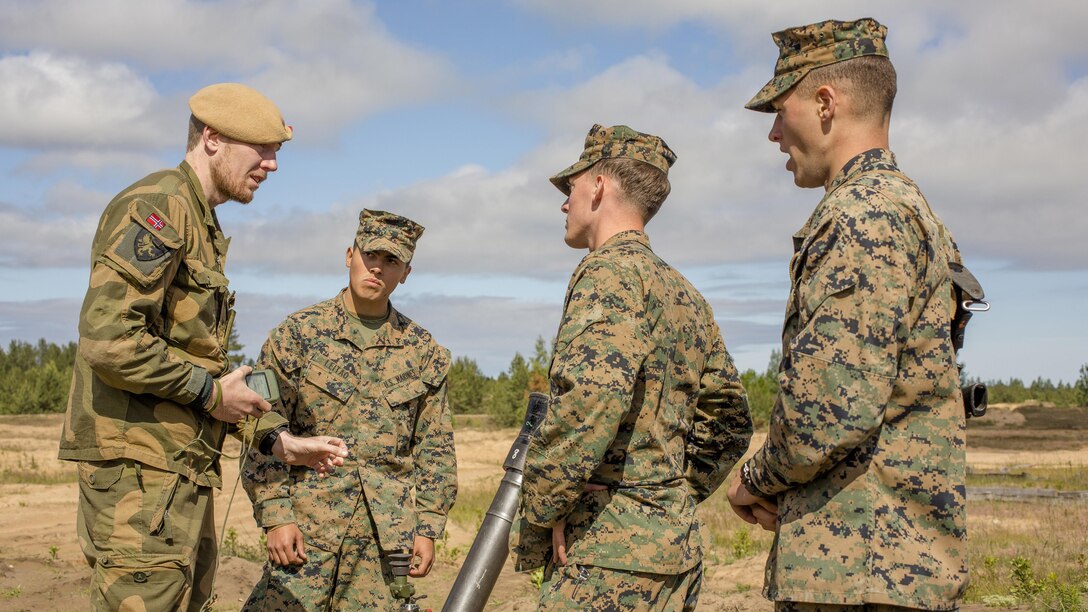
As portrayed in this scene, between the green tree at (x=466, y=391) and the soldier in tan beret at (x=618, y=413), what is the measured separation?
44370mm

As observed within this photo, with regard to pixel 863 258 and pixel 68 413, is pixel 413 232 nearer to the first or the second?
pixel 68 413

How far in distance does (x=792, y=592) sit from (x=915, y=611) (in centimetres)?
36

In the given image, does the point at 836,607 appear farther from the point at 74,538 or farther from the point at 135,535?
the point at 74,538

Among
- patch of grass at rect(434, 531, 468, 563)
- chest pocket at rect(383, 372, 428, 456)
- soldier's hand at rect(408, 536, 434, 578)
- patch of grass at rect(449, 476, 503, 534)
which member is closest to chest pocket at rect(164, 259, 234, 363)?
chest pocket at rect(383, 372, 428, 456)

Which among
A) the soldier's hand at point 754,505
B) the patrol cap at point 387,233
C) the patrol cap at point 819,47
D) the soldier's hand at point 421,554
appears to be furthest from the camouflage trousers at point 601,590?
the patrol cap at point 387,233

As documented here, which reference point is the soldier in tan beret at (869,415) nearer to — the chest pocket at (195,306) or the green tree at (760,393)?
the chest pocket at (195,306)

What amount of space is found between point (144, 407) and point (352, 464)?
5.08ft

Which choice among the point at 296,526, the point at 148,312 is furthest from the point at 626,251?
the point at 296,526

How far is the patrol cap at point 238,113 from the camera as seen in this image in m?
4.12

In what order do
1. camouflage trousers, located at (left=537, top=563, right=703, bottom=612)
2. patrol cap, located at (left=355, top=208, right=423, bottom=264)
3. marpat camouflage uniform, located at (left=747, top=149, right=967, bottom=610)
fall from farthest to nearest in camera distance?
patrol cap, located at (left=355, top=208, right=423, bottom=264), camouflage trousers, located at (left=537, top=563, right=703, bottom=612), marpat camouflage uniform, located at (left=747, top=149, right=967, bottom=610)

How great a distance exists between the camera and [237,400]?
3.95 m

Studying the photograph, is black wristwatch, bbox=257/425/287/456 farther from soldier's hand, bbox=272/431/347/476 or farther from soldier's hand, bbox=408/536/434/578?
soldier's hand, bbox=408/536/434/578

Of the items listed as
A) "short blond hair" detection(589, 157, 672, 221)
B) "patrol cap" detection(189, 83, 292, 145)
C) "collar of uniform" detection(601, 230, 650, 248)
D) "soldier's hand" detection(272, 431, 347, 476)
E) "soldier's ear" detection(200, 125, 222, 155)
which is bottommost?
"soldier's hand" detection(272, 431, 347, 476)

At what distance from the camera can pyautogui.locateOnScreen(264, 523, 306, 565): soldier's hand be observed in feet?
16.2
